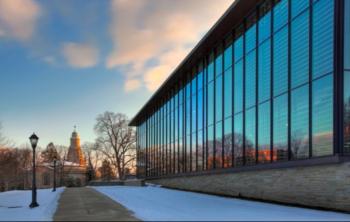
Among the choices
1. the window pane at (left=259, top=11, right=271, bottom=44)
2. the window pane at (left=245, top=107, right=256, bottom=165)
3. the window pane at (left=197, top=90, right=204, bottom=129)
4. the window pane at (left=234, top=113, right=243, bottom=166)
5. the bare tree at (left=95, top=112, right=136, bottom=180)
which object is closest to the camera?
the window pane at (left=259, top=11, right=271, bottom=44)

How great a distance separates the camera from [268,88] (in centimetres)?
2108

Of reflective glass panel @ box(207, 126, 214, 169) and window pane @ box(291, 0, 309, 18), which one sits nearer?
window pane @ box(291, 0, 309, 18)

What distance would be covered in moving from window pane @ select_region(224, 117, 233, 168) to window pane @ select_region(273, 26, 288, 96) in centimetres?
623

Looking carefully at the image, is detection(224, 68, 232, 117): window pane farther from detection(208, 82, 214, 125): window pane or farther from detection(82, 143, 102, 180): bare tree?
detection(82, 143, 102, 180): bare tree

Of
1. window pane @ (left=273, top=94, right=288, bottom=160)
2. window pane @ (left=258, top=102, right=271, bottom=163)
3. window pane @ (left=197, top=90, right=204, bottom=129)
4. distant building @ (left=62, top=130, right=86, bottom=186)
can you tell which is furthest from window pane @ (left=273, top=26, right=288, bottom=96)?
distant building @ (left=62, top=130, right=86, bottom=186)

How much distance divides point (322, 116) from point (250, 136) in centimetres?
677

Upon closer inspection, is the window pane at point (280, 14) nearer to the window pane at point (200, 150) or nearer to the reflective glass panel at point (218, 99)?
the reflective glass panel at point (218, 99)

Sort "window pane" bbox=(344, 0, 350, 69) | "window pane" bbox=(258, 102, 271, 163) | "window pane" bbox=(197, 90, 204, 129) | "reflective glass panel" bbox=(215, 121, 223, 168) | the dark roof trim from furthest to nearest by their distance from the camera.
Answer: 1. "window pane" bbox=(197, 90, 204, 129)
2. "reflective glass panel" bbox=(215, 121, 223, 168)
3. the dark roof trim
4. "window pane" bbox=(258, 102, 271, 163)
5. "window pane" bbox=(344, 0, 350, 69)

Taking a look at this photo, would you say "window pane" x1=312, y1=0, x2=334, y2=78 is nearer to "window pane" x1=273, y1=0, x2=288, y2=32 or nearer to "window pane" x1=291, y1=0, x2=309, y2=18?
"window pane" x1=291, y1=0, x2=309, y2=18

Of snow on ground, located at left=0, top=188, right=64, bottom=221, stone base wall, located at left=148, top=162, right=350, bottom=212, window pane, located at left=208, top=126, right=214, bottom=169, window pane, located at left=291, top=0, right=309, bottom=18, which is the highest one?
window pane, located at left=291, top=0, right=309, bottom=18

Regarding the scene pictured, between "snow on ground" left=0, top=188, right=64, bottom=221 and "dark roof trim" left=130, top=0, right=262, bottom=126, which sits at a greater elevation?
"dark roof trim" left=130, top=0, right=262, bottom=126

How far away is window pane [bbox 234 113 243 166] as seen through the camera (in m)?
24.3

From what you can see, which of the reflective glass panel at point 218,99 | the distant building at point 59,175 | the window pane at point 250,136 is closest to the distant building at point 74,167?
the distant building at point 59,175

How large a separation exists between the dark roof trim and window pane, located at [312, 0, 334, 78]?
5.59 meters
